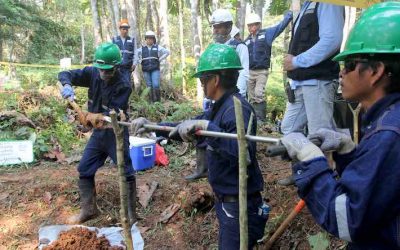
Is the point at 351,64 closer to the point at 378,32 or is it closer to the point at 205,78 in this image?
the point at 378,32

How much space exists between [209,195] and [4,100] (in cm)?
617

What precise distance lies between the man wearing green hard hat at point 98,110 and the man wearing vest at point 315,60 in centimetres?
190

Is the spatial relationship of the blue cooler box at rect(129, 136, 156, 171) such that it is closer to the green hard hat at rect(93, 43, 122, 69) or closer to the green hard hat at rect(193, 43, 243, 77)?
the green hard hat at rect(93, 43, 122, 69)

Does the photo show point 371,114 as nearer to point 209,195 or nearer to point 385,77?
point 385,77

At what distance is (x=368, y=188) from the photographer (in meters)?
1.34

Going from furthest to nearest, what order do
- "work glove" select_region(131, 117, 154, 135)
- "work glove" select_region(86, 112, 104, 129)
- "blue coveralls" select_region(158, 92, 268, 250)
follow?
"work glove" select_region(86, 112, 104, 129)
"work glove" select_region(131, 117, 154, 135)
"blue coveralls" select_region(158, 92, 268, 250)

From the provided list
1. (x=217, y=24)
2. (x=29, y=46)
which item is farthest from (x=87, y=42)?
(x=217, y=24)

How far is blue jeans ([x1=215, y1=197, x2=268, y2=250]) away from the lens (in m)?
2.61

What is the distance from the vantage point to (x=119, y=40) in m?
9.55

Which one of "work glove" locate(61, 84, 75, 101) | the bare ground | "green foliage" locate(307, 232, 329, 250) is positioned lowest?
the bare ground

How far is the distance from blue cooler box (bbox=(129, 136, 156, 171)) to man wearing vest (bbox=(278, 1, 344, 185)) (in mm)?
3080

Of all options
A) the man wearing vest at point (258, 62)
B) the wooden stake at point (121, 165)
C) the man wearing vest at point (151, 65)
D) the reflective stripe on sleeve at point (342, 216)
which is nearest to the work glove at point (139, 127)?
the wooden stake at point (121, 165)

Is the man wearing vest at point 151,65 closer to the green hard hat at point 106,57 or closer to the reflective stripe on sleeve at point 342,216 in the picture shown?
the green hard hat at point 106,57

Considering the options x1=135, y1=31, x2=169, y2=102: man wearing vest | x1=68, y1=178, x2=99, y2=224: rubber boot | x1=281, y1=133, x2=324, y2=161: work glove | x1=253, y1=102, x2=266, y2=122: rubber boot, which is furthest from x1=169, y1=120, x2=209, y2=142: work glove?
x1=135, y1=31, x2=169, y2=102: man wearing vest
